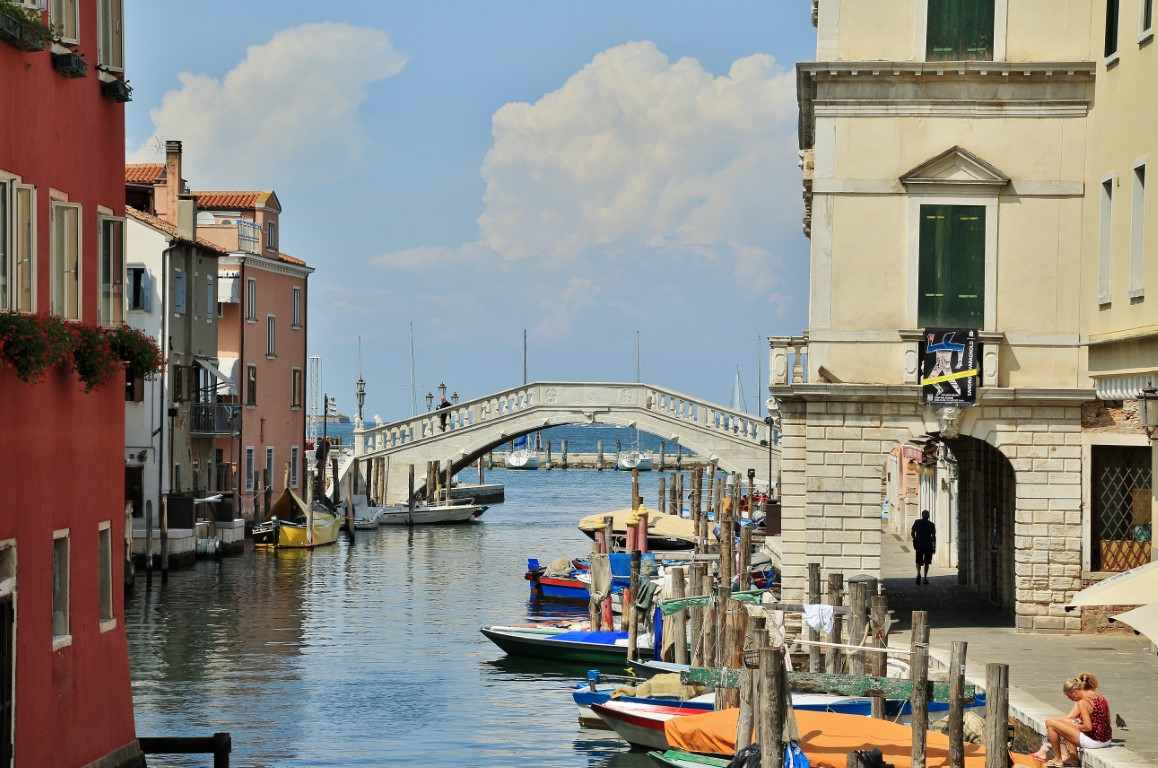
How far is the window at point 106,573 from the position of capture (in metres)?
12.3

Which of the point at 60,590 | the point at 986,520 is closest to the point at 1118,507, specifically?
the point at 986,520

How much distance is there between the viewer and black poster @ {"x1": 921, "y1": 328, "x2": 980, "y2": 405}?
19203 mm

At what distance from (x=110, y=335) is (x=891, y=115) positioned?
33.6 feet

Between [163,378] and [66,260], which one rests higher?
[66,260]

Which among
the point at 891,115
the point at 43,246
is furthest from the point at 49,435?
the point at 891,115

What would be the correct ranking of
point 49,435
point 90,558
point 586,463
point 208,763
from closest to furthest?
point 49,435, point 90,558, point 208,763, point 586,463

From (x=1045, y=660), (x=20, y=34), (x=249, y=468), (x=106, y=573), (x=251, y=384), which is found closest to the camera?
(x=20, y=34)

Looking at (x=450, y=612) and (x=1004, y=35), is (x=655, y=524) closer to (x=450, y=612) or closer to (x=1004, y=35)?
(x=450, y=612)

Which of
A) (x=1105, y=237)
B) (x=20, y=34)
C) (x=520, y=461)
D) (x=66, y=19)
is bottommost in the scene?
(x=520, y=461)

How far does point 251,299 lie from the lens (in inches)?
1754

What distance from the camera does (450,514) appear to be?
52.4 meters

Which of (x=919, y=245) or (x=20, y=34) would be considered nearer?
(x=20, y=34)

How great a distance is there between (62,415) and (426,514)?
40.4 meters

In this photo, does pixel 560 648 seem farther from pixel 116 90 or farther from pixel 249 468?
pixel 249 468
